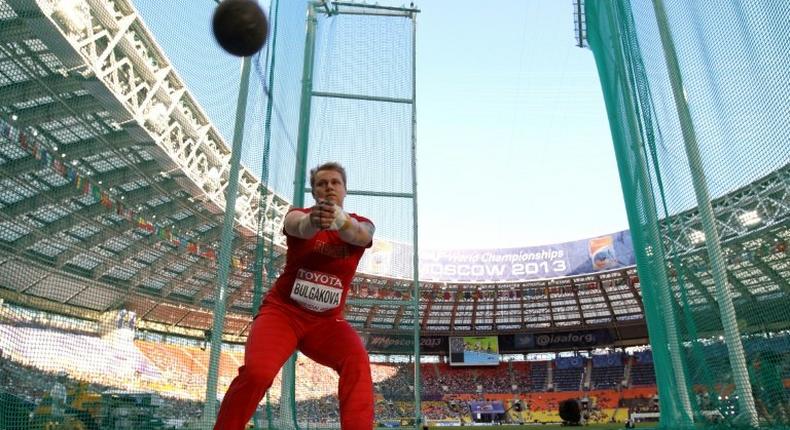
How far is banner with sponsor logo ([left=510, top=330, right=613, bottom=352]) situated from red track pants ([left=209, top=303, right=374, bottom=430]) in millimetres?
45514

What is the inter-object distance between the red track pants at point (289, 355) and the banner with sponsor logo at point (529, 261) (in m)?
34.4

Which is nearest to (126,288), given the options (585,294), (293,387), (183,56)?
(293,387)

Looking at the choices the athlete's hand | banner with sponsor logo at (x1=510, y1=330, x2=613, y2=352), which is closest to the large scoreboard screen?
banner with sponsor logo at (x1=510, y1=330, x2=613, y2=352)

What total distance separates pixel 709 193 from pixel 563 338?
44.1m

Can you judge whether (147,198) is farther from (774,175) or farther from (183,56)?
(774,175)

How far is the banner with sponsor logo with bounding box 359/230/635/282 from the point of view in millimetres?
34875

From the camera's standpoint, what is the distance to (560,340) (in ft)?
147

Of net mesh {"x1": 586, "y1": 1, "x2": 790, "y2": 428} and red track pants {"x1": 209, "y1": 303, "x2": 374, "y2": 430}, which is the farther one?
net mesh {"x1": 586, "y1": 1, "x2": 790, "y2": 428}

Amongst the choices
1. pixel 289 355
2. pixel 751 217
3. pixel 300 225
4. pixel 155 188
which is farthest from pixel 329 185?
pixel 155 188

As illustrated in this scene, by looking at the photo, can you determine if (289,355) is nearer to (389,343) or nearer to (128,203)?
(389,343)

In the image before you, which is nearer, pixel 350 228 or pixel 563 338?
pixel 350 228

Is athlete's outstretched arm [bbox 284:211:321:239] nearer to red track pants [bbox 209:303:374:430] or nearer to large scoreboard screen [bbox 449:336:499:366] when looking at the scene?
red track pants [bbox 209:303:374:430]

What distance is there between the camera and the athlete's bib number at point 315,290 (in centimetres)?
Answer: 236

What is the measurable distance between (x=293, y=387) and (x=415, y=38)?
5.93 m
